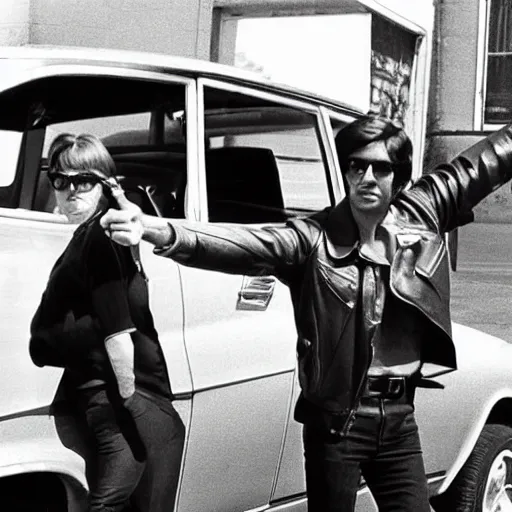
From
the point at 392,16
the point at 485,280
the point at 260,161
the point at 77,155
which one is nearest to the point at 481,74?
the point at 485,280

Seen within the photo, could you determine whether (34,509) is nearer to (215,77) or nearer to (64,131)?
(64,131)

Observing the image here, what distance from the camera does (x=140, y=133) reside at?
432 centimetres

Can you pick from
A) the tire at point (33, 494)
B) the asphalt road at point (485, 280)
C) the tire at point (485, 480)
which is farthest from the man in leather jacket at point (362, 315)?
the asphalt road at point (485, 280)

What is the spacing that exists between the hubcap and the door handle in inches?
62.4

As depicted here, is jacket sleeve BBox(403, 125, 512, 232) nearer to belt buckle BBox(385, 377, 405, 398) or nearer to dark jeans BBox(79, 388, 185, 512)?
belt buckle BBox(385, 377, 405, 398)

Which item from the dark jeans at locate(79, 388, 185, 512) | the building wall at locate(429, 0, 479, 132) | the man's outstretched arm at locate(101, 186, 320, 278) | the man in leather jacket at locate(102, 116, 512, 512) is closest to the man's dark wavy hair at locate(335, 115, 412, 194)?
the man in leather jacket at locate(102, 116, 512, 512)

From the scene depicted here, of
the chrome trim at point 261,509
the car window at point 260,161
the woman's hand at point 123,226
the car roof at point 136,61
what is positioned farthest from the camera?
the car window at point 260,161

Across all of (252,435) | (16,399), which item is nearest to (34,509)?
(16,399)

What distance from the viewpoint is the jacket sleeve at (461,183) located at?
12.9 ft

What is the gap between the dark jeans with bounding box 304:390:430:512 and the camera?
11.8ft

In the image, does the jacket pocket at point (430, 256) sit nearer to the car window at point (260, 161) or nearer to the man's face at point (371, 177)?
the man's face at point (371, 177)

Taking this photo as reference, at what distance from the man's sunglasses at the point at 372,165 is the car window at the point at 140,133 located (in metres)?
0.79

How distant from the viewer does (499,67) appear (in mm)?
14984

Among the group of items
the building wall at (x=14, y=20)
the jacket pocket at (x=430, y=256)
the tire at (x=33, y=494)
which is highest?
the building wall at (x=14, y=20)
